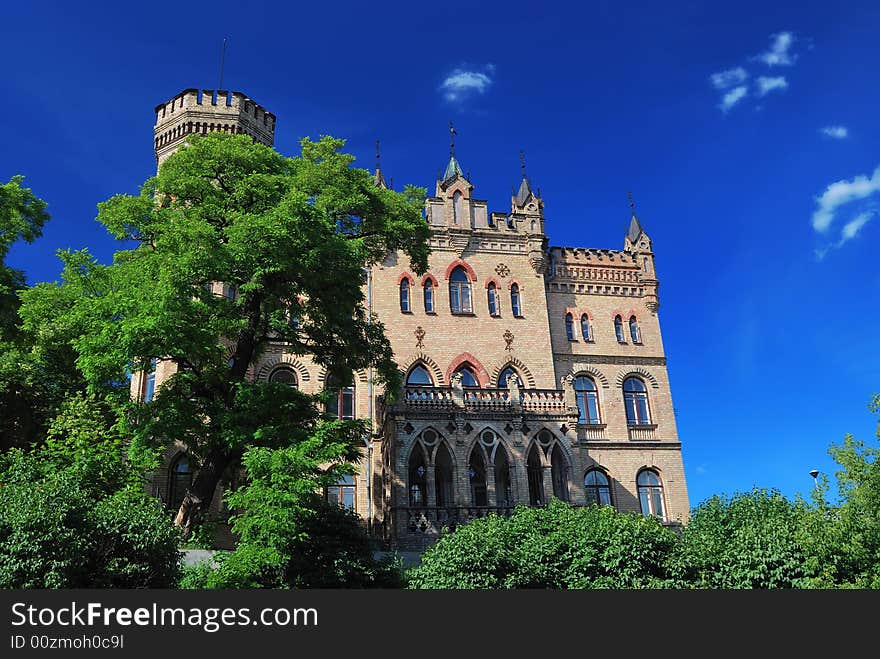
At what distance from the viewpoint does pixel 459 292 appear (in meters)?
33.1

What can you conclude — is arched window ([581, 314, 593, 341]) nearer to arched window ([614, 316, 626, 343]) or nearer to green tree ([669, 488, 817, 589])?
arched window ([614, 316, 626, 343])

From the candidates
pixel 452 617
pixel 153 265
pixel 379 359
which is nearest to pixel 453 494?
pixel 379 359

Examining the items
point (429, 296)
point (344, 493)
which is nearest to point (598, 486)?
point (344, 493)

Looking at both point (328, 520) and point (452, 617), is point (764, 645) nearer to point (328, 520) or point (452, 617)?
point (452, 617)

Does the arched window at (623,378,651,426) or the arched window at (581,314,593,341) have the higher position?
the arched window at (581,314,593,341)

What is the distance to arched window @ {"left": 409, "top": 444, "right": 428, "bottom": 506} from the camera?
89.7 ft

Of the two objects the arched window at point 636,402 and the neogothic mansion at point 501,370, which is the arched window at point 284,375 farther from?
the arched window at point 636,402

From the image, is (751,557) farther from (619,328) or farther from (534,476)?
(619,328)

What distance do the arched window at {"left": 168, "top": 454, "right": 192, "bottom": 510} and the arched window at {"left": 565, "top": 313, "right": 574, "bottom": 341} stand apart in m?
17.2

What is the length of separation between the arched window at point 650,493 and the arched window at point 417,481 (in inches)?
388

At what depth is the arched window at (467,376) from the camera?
31391 mm

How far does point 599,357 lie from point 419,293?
8.69m

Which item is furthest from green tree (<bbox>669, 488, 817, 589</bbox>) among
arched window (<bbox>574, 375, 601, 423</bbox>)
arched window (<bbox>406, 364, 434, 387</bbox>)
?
arched window (<bbox>406, 364, 434, 387</bbox>)

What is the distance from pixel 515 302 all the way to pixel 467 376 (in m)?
4.24
